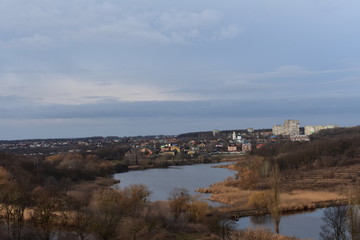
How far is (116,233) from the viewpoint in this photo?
1603cm

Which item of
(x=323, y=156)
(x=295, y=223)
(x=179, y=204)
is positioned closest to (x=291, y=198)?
(x=295, y=223)

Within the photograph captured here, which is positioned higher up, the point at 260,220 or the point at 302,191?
the point at 302,191

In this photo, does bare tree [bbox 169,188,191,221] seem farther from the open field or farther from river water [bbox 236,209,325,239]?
the open field

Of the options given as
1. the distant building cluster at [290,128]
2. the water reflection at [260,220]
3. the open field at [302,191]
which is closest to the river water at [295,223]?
the water reflection at [260,220]

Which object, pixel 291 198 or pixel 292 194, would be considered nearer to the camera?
pixel 291 198

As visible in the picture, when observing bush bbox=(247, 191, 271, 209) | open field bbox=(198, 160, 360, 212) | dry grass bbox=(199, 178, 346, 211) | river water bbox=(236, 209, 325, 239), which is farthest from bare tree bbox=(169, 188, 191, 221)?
bush bbox=(247, 191, 271, 209)

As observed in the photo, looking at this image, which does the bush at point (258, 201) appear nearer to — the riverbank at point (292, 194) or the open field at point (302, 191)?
the riverbank at point (292, 194)

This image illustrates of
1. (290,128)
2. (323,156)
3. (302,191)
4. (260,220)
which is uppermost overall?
(290,128)

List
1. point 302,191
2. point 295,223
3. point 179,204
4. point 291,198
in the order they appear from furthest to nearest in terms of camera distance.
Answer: point 302,191, point 291,198, point 179,204, point 295,223

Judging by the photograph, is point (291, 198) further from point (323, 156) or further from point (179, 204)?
point (323, 156)

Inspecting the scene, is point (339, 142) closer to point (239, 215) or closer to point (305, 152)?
point (305, 152)

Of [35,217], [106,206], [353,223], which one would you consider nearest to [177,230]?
[106,206]

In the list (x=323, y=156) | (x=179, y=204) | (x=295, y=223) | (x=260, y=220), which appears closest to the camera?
(x=295, y=223)

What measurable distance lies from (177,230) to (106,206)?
202 inches
